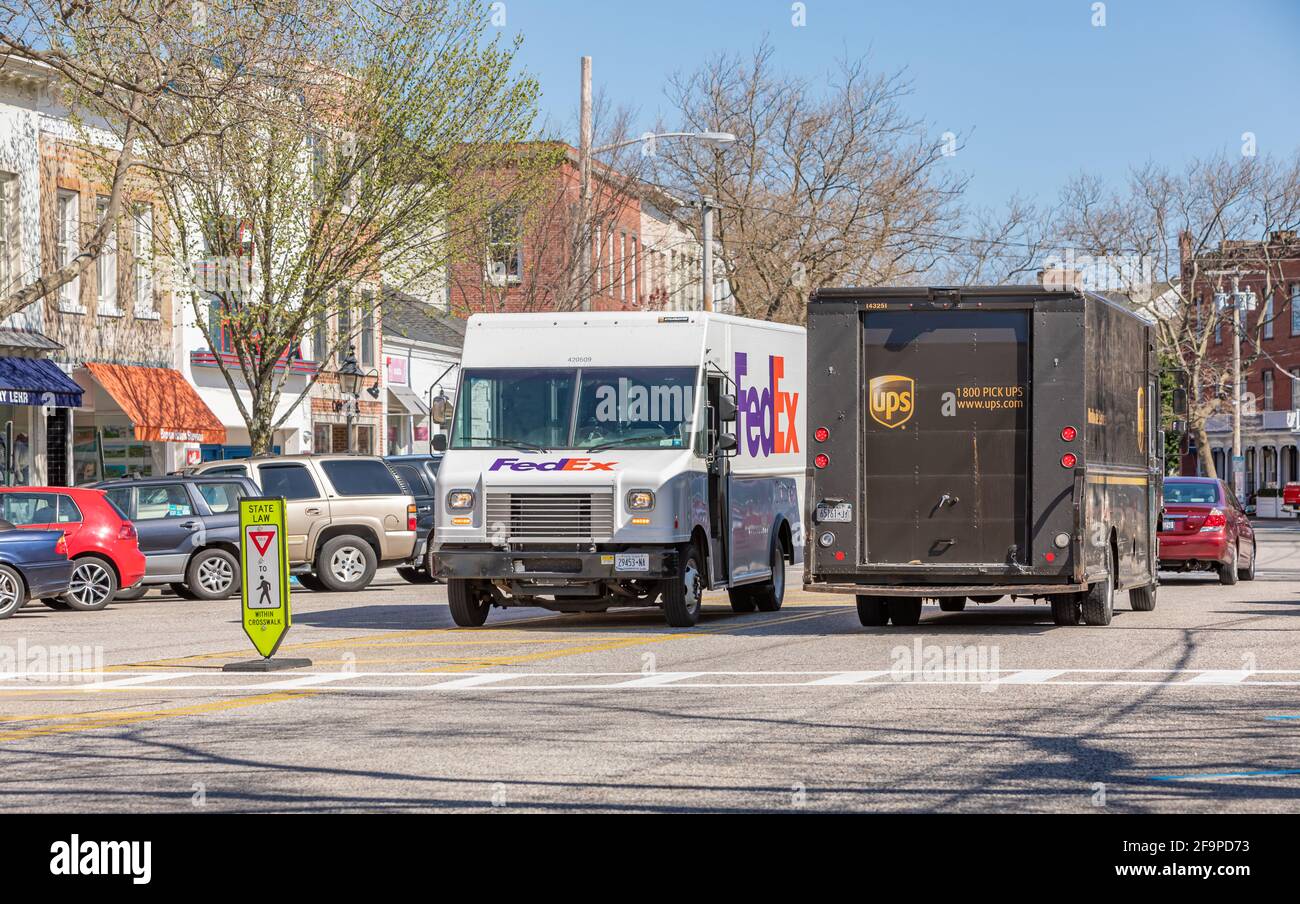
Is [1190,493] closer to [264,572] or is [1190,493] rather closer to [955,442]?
[955,442]

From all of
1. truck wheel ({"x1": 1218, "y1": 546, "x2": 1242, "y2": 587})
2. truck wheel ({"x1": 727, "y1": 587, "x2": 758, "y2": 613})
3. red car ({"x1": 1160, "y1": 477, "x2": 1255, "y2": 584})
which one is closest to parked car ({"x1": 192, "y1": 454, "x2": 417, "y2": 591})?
truck wheel ({"x1": 727, "y1": 587, "x2": 758, "y2": 613})

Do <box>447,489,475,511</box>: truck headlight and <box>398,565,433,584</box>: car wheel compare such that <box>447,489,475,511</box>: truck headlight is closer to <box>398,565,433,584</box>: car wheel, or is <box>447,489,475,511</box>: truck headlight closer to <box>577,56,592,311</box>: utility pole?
<box>398,565,433,584</box>: car wheel

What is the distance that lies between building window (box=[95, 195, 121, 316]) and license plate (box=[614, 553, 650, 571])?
2106cm

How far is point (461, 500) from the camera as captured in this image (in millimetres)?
19859

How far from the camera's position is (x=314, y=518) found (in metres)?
28.7

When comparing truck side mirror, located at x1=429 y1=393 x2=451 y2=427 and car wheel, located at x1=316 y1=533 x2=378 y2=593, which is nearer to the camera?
truck side mirror, located at x1=429 y1=393 x2=451 y2=427

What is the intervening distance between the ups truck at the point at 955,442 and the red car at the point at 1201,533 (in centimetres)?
949

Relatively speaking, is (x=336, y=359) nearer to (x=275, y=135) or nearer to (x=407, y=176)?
(x=407, y=176)

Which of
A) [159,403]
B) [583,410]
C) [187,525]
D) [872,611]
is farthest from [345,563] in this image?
[159,403]

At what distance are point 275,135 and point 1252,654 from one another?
19.4 m

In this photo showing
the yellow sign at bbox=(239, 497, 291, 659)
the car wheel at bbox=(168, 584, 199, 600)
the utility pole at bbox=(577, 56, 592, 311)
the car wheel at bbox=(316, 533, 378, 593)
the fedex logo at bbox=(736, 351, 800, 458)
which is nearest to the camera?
the yellow sign at bbox=(239, 497, 291, 659)

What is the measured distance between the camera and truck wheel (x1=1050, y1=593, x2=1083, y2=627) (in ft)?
64.4
